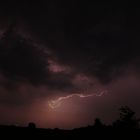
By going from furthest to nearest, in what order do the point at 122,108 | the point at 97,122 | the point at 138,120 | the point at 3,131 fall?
1. the point at 122,108
2. the point at 138,120
3. the point at 97,122
4. the point at 3,131

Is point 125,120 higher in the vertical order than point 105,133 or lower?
higher

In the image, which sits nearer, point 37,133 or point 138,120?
point 37,133

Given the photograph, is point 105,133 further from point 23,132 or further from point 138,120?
point 138,120

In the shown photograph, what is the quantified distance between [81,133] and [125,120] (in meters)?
37.6

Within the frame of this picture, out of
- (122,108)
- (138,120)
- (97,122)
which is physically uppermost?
(122,108)

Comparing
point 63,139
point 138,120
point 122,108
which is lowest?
point 63,139

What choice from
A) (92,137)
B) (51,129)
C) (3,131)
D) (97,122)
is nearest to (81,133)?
(92,137)

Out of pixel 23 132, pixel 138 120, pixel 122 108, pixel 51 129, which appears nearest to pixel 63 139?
pixel 51 129

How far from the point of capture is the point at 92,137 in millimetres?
26422

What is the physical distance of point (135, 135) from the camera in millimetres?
26906

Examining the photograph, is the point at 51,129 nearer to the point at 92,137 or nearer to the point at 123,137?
the point at 92,137

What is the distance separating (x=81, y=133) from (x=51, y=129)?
2.72 metres

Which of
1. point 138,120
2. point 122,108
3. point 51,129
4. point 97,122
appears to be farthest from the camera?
point 122,108

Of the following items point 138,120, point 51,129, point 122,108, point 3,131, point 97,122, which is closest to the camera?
point 3,131
